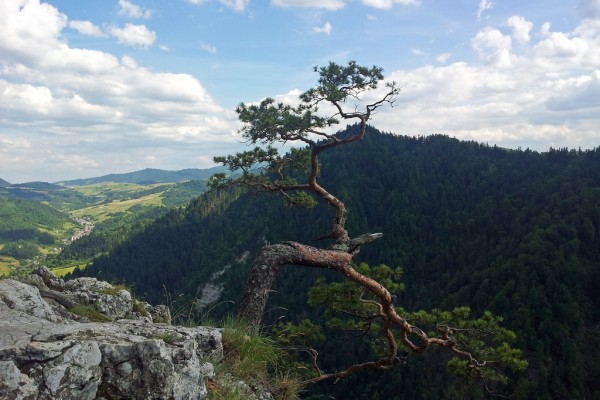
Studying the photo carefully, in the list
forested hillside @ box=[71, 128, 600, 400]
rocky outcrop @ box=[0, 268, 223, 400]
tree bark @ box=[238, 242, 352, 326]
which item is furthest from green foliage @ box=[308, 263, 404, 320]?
forested hillside @ box=[71, 128, 600, 400]

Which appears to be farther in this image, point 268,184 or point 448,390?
point 448,390

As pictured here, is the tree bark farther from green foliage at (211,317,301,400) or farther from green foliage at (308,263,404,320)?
green foliage at (308,263,404,320)

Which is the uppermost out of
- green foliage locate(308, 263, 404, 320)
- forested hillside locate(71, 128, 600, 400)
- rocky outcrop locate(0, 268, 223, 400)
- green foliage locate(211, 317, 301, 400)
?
rocky outcrop locate(0, 268, 223, 400)

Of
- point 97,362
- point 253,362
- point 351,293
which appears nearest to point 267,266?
point 253,362

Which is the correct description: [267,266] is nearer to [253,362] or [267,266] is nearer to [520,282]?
[253,362]

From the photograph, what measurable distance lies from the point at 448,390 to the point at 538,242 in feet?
219

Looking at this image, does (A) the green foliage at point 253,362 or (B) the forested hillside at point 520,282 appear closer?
(A) the green foliage at point 253,362

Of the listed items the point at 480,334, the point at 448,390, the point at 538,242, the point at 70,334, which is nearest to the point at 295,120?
the point at 480,334

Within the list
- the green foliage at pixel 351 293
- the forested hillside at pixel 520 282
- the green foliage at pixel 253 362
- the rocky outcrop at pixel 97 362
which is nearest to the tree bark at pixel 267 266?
the green foliage at pixel 253 362

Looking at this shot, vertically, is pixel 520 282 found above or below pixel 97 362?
below

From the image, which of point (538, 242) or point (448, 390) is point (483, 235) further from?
point (448, 390)

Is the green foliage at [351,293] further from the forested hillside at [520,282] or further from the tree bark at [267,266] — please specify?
the forested hillside at [520,282]

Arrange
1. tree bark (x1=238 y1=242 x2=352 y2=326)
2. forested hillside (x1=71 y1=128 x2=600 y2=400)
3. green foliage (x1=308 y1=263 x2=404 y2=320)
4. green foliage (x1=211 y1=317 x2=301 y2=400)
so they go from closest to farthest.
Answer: green foliage (x1=211 y1=317 x2=301 y2=400) < tree bark (x1=238 y1=242 x2=352 y2=326) < green foliage (x1=308 y1=263 x2=404 y2=320) < forested hillside (x1=71 y1=128 x2=600 y2=400)

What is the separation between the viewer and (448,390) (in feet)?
368
